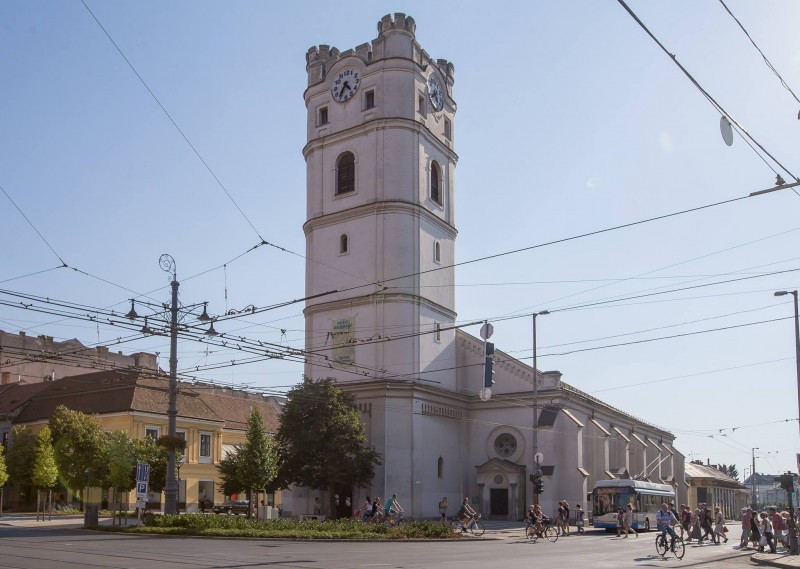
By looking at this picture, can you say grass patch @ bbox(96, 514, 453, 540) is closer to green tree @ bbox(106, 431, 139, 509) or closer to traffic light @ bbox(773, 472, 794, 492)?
green tree @ bbox(106, 431, 139, 509)

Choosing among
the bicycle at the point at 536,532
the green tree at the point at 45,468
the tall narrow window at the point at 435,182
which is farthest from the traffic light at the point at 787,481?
the green tree at the point at 45,468

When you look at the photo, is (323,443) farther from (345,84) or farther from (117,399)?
(345,84)

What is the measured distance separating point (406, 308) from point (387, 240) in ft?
13.8

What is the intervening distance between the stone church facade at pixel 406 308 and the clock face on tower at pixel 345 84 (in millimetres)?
92

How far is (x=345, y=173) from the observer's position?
54188 millimetres

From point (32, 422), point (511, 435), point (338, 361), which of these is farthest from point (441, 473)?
point (32, 422)

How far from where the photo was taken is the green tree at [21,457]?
58.2m

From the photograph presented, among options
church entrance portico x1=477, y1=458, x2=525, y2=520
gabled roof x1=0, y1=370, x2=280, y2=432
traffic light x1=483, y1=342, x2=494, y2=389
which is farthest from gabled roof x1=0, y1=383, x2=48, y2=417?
traffic light x1=483, y1=342, x2=494, y2=389

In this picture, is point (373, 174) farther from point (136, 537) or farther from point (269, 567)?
point (269, 567)

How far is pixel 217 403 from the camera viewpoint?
71.6 meters

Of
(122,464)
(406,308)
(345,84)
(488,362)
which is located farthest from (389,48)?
(122,464)

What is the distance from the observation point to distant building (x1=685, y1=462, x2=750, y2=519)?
349 ft

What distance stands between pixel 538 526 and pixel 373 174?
80.5ft

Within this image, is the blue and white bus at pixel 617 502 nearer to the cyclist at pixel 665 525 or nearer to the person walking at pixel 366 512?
the person walking at pixel 366 512
